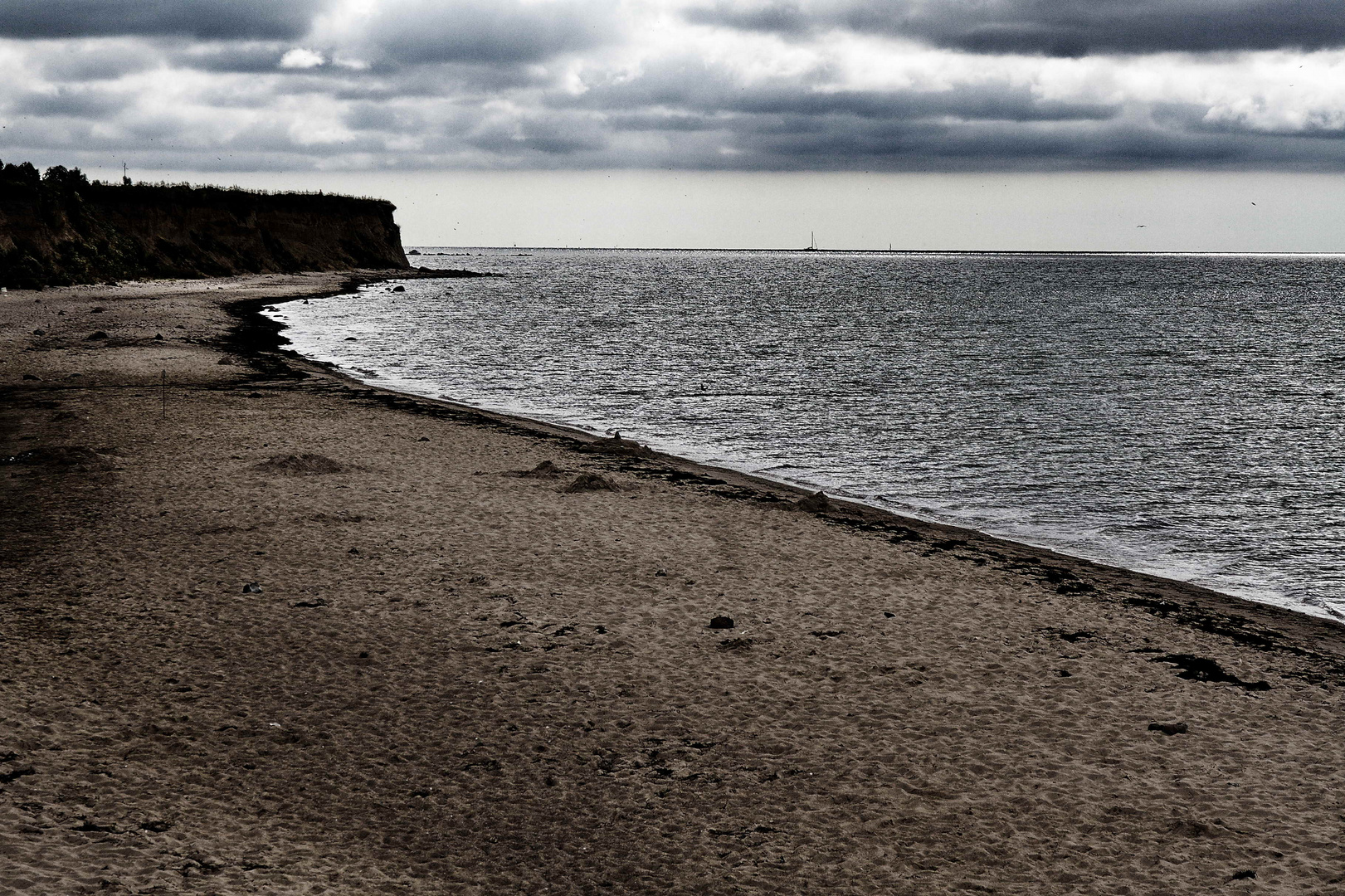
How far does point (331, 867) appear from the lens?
23.7 ft

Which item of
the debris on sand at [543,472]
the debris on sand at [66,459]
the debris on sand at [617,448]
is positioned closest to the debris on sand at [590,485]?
the debris on sand at [543,472]

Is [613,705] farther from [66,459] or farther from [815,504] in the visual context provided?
[66,459]

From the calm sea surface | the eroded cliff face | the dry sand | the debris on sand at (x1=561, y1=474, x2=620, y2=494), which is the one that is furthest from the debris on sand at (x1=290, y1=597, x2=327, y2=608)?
the eroded cliff face

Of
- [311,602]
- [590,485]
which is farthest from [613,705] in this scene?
[590,485]

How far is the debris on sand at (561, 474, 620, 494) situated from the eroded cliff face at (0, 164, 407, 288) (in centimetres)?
6677

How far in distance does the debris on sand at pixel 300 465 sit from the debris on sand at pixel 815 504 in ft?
27.8

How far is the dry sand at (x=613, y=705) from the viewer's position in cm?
755

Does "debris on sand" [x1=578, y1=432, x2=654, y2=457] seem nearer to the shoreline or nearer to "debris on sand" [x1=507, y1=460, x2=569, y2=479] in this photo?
the shoreline

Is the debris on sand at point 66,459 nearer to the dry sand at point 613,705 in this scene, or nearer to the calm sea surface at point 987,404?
the dry sand at point 613,705

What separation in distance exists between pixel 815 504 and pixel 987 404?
1986 cm

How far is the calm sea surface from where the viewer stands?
66.4 ft

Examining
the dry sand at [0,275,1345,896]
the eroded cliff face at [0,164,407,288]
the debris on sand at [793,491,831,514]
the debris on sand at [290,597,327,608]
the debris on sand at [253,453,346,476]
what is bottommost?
the dry sand at [0,275,1345,896]

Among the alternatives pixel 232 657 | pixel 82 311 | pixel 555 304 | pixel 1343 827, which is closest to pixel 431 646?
pixel 232 657

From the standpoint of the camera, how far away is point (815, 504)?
1938 centimetres
